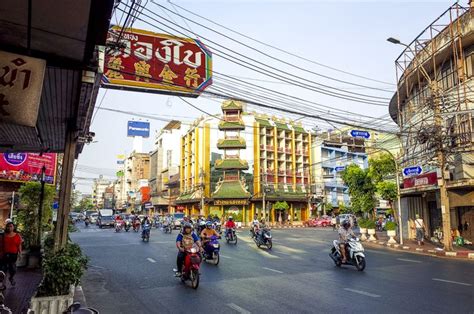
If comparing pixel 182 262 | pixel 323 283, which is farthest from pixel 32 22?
pixel 323 283

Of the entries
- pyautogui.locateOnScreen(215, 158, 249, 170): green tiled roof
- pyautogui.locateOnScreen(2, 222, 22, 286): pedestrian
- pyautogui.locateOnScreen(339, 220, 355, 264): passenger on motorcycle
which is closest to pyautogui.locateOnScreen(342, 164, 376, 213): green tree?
pyautogui.locateOnScreen(339, 220, 355, 264): passenger on motorcycle

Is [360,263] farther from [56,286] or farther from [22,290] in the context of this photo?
[22,290]

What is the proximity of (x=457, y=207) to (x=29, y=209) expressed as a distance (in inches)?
862

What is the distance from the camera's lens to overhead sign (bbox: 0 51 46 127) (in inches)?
166

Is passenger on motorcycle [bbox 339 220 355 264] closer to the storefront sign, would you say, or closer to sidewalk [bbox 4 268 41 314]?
sidewalk [bbox 4 268 41 314]

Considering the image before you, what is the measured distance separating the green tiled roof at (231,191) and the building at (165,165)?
16871mm

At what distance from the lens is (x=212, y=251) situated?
1357cm

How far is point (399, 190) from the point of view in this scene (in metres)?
23.9

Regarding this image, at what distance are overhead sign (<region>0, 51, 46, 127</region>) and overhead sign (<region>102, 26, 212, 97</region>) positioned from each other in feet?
22.3

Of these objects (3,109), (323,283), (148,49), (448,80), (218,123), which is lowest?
(323,283)

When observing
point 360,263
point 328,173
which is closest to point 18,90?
point 360,263

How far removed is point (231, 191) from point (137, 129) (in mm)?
18853

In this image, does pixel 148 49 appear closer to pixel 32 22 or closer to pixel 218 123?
pixel 32 22

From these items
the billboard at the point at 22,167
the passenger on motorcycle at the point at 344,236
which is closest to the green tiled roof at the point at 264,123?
the billboard at the point at 22,167
